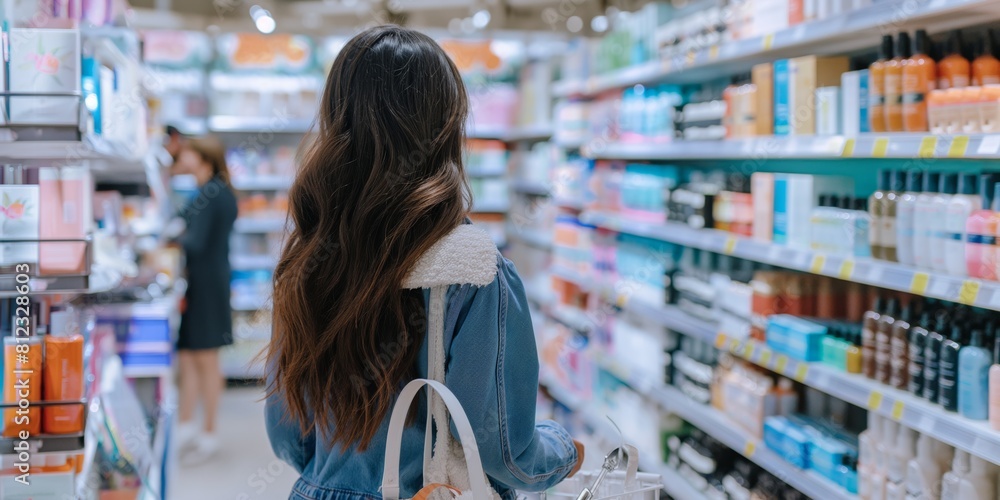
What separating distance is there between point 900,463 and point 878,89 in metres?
1.07

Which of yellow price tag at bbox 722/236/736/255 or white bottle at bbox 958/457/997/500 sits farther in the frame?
yellow price tag at bbox 722/236/736/255

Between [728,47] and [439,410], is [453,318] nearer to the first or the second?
[439,410]

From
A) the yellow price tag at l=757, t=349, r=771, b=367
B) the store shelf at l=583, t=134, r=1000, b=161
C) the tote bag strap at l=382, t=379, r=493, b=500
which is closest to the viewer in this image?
the tote bag strap at l=382, t=379, r=493, b=500

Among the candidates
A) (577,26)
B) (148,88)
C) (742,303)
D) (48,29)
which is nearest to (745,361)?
(742,303)

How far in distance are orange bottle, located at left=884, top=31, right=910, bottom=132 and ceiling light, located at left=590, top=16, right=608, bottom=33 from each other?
15.6 feet

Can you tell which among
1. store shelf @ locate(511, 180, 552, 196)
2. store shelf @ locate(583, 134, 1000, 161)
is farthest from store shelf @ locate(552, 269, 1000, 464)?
store shelf @ locate(511, 180, 552, 196)

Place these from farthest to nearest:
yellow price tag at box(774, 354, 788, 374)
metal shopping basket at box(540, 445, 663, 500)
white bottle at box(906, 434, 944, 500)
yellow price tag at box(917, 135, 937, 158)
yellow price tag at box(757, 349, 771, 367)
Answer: yellow price tag at box(757, 349, 771, 367) < yellow price tag at box(774, 354, 788, 374) < white bottle at box(906, 434, 944, 500) < yellow price tag at box(917, 135, 937, 158) < metal shopping basket at box(540, 445, 663, 500)

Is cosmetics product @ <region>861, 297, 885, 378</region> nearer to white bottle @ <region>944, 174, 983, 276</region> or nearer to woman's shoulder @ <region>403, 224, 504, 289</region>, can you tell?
white bottle @ <region>944, 174, 983, 276</region>

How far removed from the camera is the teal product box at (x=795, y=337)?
9.90ft

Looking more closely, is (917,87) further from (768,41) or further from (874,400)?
(874,400)

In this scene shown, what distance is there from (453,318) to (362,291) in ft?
0.51

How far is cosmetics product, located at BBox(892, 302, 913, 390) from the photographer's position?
8.46ft

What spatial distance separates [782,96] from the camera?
3168 millimetres

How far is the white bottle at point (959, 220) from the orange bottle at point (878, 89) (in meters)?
0.34
